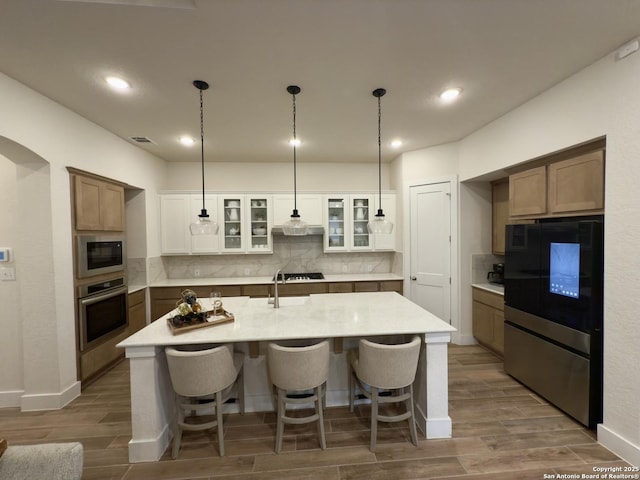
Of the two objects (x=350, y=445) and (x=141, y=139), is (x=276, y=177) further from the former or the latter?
(x=350, y=445)

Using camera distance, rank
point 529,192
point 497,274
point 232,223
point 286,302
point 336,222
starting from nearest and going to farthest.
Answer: point 529,192
point 286,302
point 497,274
point 232,223
point 336,222

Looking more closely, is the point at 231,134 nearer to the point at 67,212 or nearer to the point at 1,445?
the point at 67,212

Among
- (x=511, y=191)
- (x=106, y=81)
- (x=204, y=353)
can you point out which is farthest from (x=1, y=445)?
(x=511, y=191)

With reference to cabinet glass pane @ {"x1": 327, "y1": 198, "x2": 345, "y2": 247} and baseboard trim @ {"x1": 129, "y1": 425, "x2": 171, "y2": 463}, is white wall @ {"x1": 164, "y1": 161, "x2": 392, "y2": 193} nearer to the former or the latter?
cabinet glass pane @ {"x1": 327, "y1": 198, "x2": 345, "y2": 247}

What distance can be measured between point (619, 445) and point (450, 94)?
2.85 meters

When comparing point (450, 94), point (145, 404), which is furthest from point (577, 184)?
point (145, 404)

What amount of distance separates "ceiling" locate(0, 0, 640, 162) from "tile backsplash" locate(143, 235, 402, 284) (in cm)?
217

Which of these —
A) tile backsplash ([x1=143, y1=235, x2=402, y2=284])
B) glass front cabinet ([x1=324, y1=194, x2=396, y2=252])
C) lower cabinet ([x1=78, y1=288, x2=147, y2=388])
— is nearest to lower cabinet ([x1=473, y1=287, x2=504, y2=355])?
tile backsplash ([x1=143, y1=235, x2=402, y2=284])

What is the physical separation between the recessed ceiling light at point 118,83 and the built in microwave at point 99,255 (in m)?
1.49

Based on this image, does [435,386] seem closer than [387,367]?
No

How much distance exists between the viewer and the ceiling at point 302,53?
1.52 meters

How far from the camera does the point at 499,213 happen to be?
3.60m

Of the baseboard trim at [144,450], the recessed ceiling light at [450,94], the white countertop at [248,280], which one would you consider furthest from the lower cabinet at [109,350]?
the recessed ceiling light at [450,94]

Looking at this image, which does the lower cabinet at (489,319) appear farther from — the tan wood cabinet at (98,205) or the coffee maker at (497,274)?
the tan wood cabinet at (98,205)
